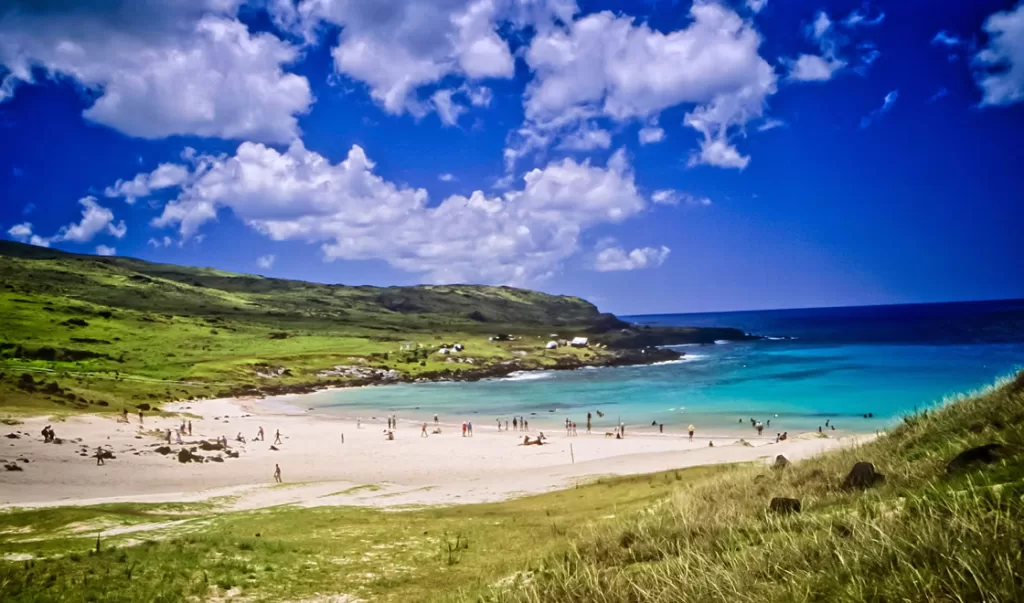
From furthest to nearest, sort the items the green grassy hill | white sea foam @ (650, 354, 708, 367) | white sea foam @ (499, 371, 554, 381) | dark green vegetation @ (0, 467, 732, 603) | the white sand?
1. white sea foam @ (650, 354, 708, 367)
2. white sea foam @ (499, 371, 554, 381)
3. the green grassy hill
4. the white sand
5. dark green vegetation @ (0, 467, 732, 603)

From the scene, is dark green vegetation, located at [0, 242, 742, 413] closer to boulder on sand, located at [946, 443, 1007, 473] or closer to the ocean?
the ocean

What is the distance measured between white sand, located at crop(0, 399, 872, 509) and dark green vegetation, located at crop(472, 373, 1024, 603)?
484 inches

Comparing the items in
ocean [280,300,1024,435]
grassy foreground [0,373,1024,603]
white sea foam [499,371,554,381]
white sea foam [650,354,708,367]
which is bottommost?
ocean [280,300,1024,435]

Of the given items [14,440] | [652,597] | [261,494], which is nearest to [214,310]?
[14,440]

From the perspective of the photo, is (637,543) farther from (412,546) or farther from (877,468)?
(412,546)

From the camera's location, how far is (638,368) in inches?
4392

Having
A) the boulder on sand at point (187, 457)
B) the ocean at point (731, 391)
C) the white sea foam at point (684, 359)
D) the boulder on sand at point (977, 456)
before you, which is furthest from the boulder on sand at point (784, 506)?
the white sea foam at point (684, 359)

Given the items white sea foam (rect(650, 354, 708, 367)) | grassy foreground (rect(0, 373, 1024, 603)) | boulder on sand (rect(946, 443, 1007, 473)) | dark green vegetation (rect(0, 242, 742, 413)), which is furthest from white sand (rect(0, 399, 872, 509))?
white sea foam (rect(650, 354, 708, 367))

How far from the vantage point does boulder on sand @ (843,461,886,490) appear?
10907mm

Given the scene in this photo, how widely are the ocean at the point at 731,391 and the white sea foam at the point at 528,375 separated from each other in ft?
1.29

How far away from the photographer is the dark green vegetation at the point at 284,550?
1188 cm

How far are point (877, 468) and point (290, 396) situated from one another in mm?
83802

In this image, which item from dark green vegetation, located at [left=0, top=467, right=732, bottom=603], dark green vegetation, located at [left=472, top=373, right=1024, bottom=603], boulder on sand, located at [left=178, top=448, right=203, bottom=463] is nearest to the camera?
dark green vegetation, located at [left=472, top=373, right=1024, bottom=603]

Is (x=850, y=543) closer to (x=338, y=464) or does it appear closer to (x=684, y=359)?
(x=338, y=464)
